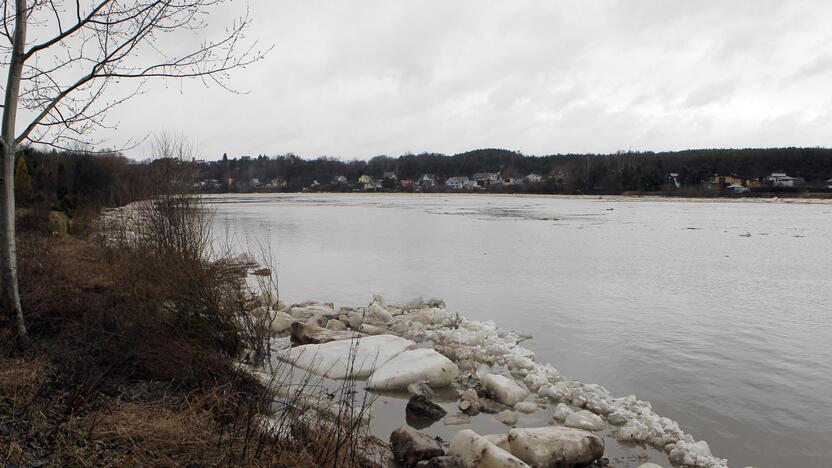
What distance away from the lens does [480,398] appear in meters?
7.64

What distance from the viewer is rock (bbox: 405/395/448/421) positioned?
698cm

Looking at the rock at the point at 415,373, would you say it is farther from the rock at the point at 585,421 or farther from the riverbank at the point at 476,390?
the rock at the point at 585,421

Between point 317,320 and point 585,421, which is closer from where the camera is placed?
point 585,421

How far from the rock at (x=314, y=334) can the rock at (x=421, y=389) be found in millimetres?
2588

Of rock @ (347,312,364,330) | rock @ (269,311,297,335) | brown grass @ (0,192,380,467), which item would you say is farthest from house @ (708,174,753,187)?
brown grass @ (0,192,380,467)

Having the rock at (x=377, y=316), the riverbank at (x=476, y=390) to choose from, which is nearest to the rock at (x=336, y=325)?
the riverbank at (x=476, y=390)

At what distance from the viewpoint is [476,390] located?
788cm

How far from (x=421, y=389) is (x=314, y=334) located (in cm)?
328

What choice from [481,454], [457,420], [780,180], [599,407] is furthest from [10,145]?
[780,180]

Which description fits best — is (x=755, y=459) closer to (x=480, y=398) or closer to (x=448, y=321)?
(x=480, y=398)

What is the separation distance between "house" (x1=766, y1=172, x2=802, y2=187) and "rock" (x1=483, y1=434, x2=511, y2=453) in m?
107

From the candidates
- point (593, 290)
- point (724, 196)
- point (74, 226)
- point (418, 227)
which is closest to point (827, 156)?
point (724, 196)

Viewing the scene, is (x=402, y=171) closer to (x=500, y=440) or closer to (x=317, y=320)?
(x=317, y=320)

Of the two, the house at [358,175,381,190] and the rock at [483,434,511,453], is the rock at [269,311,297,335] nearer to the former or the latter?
the rock at [483,434,511,453]
